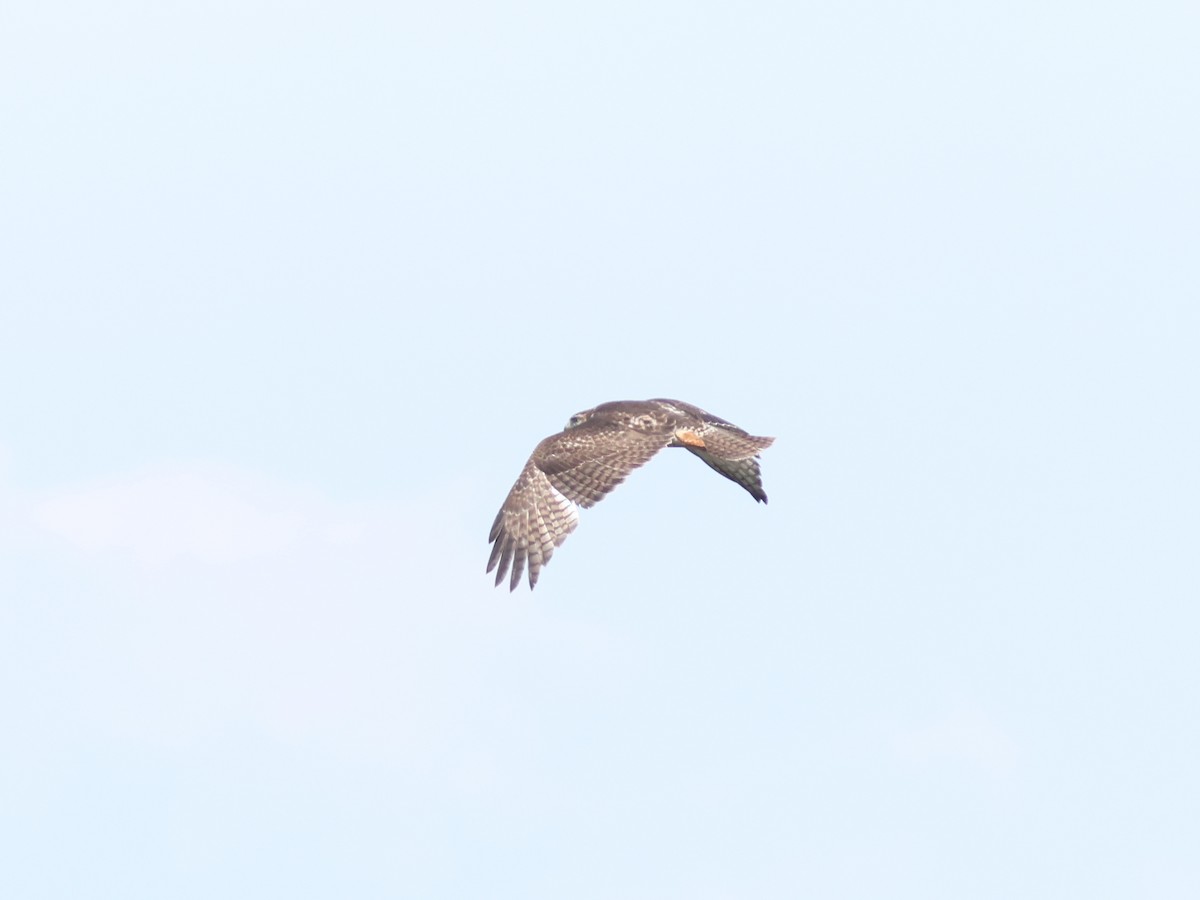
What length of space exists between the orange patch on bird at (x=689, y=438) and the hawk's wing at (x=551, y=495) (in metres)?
0.59

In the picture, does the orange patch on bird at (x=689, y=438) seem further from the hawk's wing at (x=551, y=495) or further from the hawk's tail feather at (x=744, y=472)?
the hawk's tail feather at (x=744, y=472)

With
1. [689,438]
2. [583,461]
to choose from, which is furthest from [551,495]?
[689,438]

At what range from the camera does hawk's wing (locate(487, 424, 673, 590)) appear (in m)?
24.3

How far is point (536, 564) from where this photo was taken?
24266 mm

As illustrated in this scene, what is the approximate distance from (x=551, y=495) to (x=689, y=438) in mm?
1853

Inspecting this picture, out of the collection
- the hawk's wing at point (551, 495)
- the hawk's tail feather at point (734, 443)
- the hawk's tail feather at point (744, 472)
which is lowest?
the hawk's wing at point (551, 495)

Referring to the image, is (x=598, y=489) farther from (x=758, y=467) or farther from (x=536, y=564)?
(x=758, y=467)

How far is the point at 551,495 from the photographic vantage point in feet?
80.1

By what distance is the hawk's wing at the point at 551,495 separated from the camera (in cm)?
2430

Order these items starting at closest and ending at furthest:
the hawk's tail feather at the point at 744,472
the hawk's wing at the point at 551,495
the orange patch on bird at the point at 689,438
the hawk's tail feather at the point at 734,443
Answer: the hawk's wing at the point at 551,495 → the orange patch on bird at the point at 689,438 → the hawk's tail feather at the point at 734,443 → the hawk's tail feather at the point at 744,472

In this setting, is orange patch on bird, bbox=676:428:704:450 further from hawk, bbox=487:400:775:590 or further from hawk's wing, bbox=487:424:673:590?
hawk's wing, bbox=487:424:673:590

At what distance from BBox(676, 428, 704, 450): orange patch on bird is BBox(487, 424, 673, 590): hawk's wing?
594 mm

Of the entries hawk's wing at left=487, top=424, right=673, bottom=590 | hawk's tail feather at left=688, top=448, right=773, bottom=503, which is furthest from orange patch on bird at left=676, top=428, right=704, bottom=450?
hawk's tail feather at left=688, top=448, right=773, bottom=503

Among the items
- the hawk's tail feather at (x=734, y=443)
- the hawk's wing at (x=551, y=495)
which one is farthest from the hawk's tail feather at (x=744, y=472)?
the hawk's wing at (x=551, y=495)
